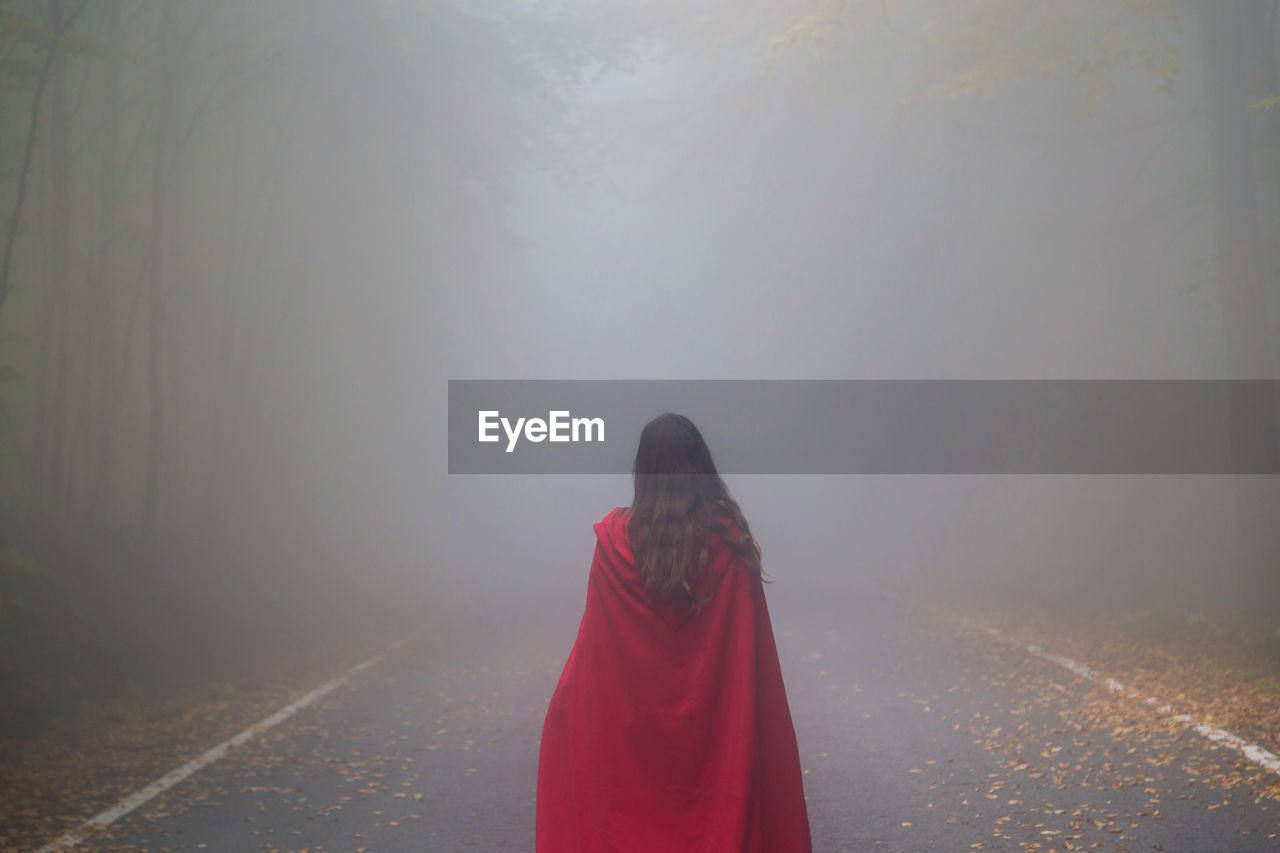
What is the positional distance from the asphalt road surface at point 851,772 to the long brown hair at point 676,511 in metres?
2.31

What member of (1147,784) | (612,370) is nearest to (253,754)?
(1147,784)

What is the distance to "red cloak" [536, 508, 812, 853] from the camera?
12.8ft

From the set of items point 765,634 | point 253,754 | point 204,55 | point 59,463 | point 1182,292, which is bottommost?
point 253,754

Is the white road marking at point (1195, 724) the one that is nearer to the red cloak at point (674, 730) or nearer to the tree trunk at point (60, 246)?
the red cloak at point (674, 730)

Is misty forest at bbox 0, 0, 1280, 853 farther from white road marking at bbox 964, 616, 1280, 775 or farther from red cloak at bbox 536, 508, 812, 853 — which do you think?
red cloak at bbox 536, 508, 812, 853

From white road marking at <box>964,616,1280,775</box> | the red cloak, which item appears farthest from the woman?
white road marking at <box>964,616,1280,775</box>

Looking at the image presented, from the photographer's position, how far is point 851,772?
6.72 meters

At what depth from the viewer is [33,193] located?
15.3m

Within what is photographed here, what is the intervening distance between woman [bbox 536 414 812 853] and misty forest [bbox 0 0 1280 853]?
172 cm

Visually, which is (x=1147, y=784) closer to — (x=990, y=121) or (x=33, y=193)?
(x=33, y=193)

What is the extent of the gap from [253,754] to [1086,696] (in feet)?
22.2

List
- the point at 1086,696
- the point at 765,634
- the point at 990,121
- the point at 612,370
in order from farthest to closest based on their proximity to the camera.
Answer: the point at 612,370 < the point at 990,121 < the point at 1086,696 < the point at 765,634

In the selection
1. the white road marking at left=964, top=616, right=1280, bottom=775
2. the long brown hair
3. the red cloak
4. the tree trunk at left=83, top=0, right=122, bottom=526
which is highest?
the tree trunk at left=83, top=0, right=122, bottom=526

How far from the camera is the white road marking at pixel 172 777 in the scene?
5707 millimetres
